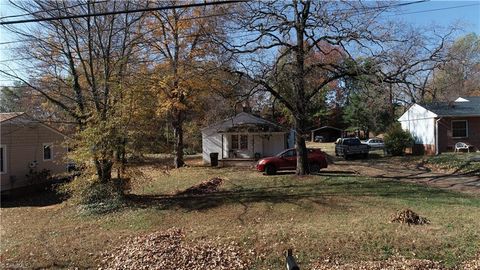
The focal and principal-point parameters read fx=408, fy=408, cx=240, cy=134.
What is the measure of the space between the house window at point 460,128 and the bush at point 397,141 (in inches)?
146

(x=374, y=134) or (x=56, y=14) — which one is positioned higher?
(x=56, y=14)

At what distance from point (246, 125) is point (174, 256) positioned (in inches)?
963

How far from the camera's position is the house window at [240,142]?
34375 millimetres

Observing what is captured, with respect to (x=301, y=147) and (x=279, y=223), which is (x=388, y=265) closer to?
(x=279, y=223)

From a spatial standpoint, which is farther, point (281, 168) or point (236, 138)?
point (236, 138)

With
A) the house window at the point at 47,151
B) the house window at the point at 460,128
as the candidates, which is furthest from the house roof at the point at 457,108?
the house window at the point at 47,151

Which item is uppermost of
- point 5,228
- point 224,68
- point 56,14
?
point 56,14

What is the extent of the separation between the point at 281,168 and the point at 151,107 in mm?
9337

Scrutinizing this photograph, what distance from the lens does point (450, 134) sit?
31844 millimetres

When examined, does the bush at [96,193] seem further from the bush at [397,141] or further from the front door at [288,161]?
the bush at [397,141]

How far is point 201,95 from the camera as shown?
31141mm

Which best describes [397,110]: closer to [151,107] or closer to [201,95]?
[201,95]

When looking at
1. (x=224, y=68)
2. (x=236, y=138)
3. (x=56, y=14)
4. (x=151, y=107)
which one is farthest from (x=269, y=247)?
(x=236, y=138)

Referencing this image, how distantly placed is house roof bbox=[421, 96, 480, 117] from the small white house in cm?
1213
